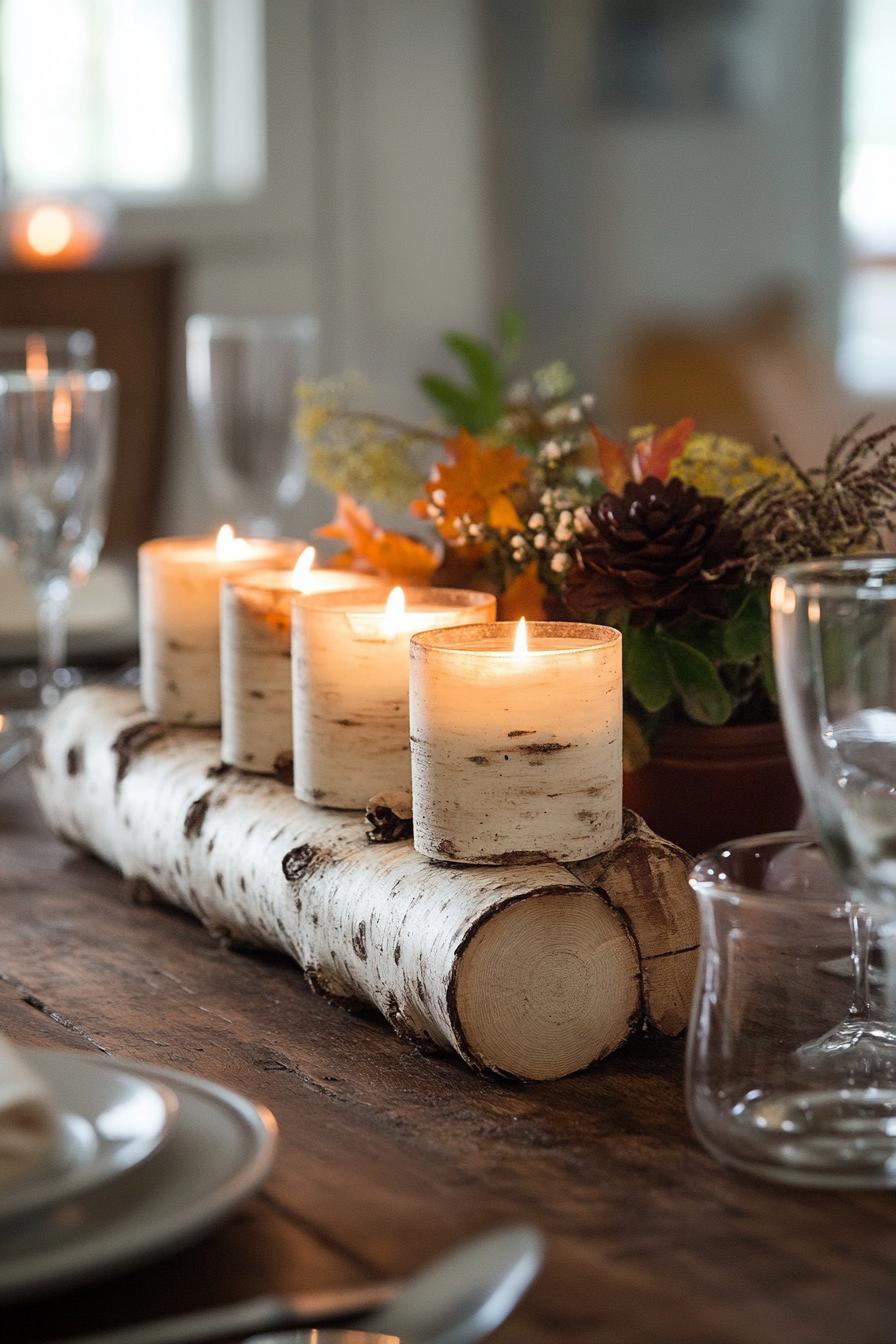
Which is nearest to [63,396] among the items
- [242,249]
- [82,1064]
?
[82,1064]

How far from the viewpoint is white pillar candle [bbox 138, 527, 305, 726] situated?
98 centimetres

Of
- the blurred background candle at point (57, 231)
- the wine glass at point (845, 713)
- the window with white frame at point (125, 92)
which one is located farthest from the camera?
the window with white frame at point (125, 92)

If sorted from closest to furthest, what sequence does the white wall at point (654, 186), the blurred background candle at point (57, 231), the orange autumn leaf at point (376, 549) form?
1. the orange autumn leaf at point (376, 549)
2. the blurred background candle at point (57, 231)
3. the white wall at point (654, 186)

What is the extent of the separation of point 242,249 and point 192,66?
0.43 metres

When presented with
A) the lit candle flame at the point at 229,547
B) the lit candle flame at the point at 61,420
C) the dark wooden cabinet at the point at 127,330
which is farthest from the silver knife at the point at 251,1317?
the dark wooden cabinet at the point at 127,330

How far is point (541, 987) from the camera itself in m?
0.69

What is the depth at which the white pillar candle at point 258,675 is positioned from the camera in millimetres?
879

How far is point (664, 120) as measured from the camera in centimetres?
495

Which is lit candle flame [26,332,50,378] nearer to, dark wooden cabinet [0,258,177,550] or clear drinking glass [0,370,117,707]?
clear drinking glass [0,370,117,707]

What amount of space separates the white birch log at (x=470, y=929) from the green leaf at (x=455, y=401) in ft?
1.17

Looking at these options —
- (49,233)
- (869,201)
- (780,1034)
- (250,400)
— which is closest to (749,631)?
(780,1034)

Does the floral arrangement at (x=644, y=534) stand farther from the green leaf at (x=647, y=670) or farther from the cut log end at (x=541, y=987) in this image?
the cut log end at (x=541, y=987)

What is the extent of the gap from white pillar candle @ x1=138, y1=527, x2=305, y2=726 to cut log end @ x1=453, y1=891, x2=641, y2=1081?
0.34m

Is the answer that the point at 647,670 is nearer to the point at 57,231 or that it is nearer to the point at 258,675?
the point at 258,675
